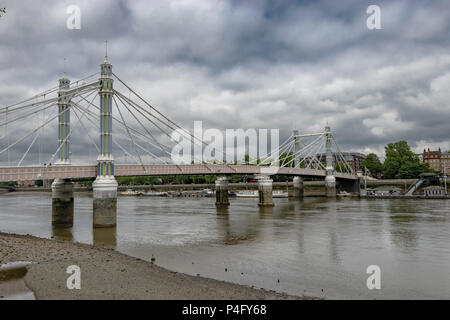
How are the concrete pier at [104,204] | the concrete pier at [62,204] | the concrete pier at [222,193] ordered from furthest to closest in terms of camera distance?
the concrete pier at [222,193] < the concrete pier at [62,204] < the concrete pier at [104,204]

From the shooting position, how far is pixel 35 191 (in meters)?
124

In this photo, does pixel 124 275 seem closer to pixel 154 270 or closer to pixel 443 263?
pixel 154 270

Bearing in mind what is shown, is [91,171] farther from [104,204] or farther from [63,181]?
[63,181]

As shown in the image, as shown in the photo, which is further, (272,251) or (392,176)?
(392,176)

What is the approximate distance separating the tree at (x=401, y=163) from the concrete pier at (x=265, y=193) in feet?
148

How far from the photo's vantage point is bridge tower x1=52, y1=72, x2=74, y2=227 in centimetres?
2731

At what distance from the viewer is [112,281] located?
952 cm

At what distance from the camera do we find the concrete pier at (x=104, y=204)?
24.1 m

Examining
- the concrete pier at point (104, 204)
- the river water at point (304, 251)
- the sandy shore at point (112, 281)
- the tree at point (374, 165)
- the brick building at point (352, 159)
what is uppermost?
the brick building at point (352, 159)

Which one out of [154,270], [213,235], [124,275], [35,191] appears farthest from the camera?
[35,191]
